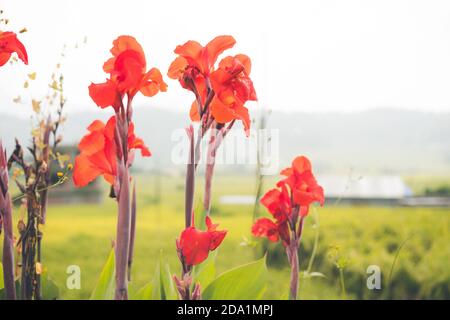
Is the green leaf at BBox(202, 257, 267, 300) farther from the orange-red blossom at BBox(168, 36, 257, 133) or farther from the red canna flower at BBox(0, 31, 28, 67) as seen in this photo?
the red canna flower at BBox(0, 31, 28, 67)

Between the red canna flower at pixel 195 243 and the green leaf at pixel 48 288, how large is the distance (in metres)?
0.39

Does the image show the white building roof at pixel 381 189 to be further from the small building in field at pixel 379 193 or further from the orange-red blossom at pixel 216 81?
the orange-red blossom at pixel 216 81

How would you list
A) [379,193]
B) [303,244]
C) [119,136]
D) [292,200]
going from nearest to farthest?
[119,136] → [292,200] → [303,244] → [379,193]

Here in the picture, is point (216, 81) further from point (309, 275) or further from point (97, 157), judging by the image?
point (309, 275)

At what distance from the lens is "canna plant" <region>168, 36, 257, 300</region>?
775mm

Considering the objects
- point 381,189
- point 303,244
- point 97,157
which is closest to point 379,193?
point 381,189

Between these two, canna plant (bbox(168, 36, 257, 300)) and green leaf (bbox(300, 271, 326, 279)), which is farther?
green leaf (bbox(300, 271, 326, 279))

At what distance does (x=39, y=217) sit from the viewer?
939mm

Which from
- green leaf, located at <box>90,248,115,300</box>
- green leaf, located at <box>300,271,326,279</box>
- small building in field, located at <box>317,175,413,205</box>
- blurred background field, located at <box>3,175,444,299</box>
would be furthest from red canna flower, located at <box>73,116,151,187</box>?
small building in field, located at <box>317,175,413,205</box>

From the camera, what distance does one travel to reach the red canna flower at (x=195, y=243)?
77 centimetres

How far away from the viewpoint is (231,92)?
784 mm

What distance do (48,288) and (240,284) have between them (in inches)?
14.1

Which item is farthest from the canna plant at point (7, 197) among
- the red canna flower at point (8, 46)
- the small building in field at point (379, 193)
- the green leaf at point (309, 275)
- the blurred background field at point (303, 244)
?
the small building in field at point (379, 193)

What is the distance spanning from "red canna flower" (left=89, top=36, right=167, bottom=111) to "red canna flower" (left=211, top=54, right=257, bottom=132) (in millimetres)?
101
